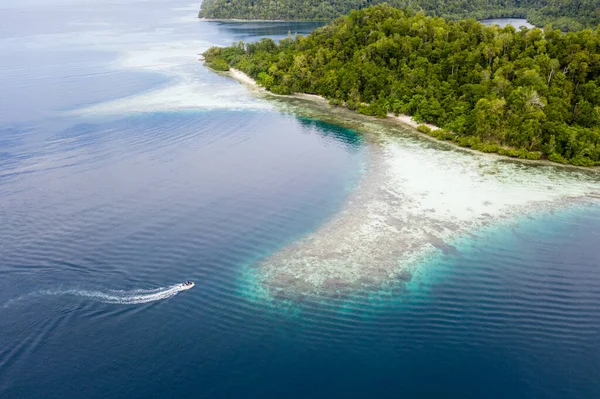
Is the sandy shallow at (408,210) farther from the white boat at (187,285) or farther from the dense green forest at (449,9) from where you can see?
the dense green forest at (449,9)

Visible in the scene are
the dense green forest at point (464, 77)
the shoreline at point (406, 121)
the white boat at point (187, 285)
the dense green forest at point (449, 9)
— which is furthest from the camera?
the dense green forest at point (449, 9)

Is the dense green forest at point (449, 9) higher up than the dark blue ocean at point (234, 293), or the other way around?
the dense green forest at point (449, 9)

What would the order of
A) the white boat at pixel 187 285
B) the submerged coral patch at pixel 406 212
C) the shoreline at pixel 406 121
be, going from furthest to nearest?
the shoreline at pixel 406 121
the submerged coral patch at pixel 406 212
the white boat at pixel 187 285

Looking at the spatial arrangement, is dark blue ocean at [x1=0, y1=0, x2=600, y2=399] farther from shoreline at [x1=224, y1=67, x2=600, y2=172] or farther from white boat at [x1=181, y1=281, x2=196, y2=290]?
shoreline at [x1=224, y1=67, x2=600, y2=172]

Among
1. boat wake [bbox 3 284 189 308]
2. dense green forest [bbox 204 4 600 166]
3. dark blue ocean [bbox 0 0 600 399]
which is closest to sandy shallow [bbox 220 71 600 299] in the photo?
dark blue ocean [bbox 0 0 600 399]

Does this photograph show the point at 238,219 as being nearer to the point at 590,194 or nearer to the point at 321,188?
the point at 321,188

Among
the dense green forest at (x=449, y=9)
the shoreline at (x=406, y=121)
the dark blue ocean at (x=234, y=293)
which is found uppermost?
the dense green forest at (x=449, y=9)

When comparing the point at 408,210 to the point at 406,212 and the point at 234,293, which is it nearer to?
the point at 406,212

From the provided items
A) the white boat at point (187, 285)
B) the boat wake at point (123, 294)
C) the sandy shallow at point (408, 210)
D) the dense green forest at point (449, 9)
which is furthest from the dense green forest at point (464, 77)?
the dense green forest at point (449, 9)
